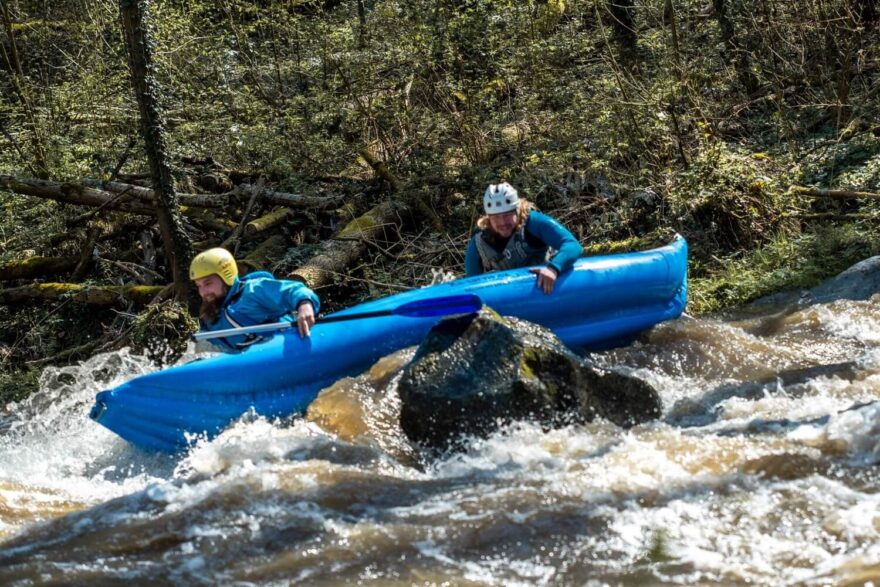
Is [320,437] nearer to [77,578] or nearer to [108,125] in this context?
[77,578]

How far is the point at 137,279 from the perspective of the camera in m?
8.73

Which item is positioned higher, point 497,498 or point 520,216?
point 520,216

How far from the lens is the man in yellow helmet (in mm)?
5379

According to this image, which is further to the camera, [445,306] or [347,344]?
[347,344]

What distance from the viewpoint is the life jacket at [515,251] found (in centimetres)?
596

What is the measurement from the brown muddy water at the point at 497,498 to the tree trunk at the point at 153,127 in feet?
6.74

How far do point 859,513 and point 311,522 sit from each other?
1.90 meters

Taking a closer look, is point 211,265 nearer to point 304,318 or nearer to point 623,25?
point 304,318

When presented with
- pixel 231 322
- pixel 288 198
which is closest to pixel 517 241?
pixel 231 322

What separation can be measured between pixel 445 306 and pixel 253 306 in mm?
1201

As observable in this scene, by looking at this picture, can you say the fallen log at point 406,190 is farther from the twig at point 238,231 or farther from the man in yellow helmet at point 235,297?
the man in yellow helmet at point 235,297

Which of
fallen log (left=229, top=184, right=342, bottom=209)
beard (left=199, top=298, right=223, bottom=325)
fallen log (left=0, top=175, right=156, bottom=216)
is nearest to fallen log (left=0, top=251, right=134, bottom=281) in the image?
fallen log (left=0, top=175, right=156, bottom=216)

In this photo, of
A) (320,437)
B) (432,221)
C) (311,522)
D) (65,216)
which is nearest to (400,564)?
(311,522)

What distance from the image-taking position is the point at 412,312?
5035 mm
